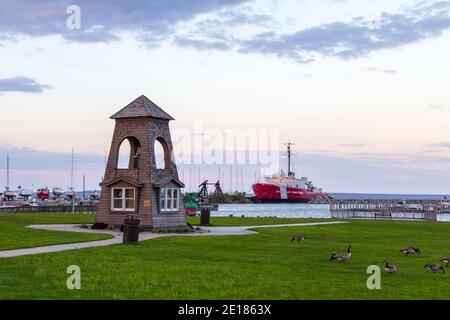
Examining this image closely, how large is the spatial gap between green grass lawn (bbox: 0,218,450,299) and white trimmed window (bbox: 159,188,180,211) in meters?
11.7

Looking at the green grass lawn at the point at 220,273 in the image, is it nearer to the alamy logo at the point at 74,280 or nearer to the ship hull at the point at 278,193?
the alamy logo at the point at 74,280

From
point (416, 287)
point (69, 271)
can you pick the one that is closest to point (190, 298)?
point (69, 271)

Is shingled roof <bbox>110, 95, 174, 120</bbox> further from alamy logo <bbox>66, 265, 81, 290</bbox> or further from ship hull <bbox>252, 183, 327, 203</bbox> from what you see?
ship hull <bbox>252, 183, 327, 203</bbox>

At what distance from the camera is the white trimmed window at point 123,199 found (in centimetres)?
4306

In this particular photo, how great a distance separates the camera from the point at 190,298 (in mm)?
15742

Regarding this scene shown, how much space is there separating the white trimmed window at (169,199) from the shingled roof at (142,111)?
16.9ft

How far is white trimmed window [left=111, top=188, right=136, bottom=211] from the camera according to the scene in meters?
43.1

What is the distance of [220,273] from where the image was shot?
20.2 m

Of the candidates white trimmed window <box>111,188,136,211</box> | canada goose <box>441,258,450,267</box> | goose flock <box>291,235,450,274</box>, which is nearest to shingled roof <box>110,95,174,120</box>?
white trimmed window <box>111,188,136,211</box>

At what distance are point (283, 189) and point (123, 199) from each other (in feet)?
490

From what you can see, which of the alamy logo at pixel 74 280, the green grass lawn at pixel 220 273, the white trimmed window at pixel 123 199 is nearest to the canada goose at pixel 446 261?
the green grass lawn at pixel 220 273

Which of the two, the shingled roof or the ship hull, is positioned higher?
the shingled roof

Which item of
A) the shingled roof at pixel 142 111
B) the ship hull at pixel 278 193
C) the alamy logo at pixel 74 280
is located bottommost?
the alamy logo at pixel 74 280
